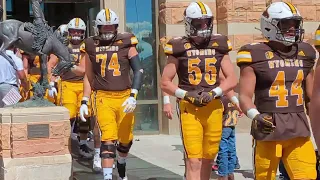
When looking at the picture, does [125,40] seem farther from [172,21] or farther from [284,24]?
[172,21]

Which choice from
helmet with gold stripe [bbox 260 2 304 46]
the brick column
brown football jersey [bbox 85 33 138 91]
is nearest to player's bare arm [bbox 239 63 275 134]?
helmet with gold stripe [bbox 260 2 304 46]

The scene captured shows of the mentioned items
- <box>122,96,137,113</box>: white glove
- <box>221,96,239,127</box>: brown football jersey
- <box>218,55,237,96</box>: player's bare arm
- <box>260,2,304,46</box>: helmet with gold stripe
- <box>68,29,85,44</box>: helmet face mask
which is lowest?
<box>221,96,239,127</box>: brown football jersey

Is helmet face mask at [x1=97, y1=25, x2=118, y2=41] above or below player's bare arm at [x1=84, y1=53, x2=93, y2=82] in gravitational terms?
above

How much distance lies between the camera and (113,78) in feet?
22.2

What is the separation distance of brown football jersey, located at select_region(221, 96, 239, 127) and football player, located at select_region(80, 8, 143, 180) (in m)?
1.07

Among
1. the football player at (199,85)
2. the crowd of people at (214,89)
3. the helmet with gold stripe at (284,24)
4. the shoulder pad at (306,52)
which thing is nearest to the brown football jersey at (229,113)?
the crowd of people at (214,89)

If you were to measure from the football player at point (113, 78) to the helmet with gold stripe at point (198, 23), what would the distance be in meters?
1.23

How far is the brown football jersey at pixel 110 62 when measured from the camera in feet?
22.2

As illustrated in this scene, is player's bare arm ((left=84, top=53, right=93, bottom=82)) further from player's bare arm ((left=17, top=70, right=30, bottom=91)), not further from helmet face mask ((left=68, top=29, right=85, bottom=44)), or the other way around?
helmet face mask ((left=68, top=29, right=85, bottom=44))

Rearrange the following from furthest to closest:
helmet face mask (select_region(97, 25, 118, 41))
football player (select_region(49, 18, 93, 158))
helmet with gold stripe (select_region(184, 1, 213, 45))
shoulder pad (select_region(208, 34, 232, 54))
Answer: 1. football player (select_region(49, 18, 93, 158))
2. helmet face mask (select_region(97, 25, 118, 41))
3. shoulder pad (select_region(208, 34, 232, 54))
4. helmet with gold stripe (select_region(184, 1, 213, 45))

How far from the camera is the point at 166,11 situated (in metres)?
11.8

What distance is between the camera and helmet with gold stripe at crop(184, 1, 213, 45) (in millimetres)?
5727

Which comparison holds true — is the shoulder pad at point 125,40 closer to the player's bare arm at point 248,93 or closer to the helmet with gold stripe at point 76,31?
the player's bare arm at point 248,93

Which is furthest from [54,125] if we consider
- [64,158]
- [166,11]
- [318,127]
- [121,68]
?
[166,11]
